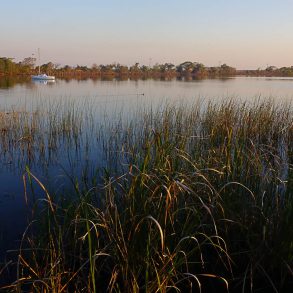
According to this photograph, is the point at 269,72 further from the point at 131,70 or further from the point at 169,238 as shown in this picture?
the point at 169,238

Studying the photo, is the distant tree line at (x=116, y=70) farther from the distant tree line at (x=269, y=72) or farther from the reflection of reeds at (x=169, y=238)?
the reflection of reeds at (x=169, y=238)

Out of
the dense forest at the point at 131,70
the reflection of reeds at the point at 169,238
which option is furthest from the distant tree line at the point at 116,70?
the reflection of reeds at the point at 169,238

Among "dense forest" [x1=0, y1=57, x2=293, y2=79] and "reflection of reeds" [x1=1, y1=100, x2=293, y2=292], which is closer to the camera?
"reflection of reeds" [x1=1, y1=100, x2=293, y2=292]

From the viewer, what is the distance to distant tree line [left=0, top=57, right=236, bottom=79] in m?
58.3

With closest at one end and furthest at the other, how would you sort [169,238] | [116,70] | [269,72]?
[169,238] → [116,70] → [269,72]

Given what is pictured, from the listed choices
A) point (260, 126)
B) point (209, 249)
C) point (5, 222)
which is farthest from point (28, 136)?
point (209, 249)

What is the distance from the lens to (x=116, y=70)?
83125mm

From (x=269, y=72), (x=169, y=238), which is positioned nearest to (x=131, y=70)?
(x=269, y=72)

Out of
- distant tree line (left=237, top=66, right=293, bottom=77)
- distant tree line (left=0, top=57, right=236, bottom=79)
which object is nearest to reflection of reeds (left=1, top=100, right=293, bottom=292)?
distant tree line (left=0, top=57, right=236, bottom=79)

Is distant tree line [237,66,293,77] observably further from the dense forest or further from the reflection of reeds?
the reflection of reeds

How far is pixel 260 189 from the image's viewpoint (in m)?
3.51

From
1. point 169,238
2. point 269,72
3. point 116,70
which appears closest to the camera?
point 169,238

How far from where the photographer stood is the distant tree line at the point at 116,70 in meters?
58.3

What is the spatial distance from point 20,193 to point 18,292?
364 centimetres
